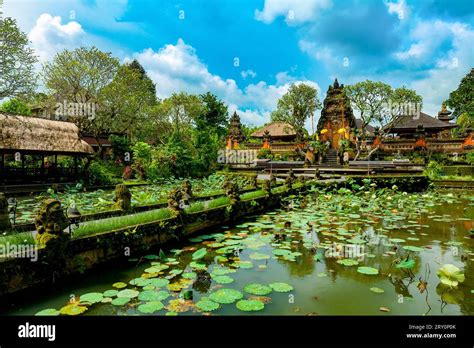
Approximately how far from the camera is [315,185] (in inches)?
593

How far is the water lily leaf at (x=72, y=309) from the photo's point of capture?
347cm

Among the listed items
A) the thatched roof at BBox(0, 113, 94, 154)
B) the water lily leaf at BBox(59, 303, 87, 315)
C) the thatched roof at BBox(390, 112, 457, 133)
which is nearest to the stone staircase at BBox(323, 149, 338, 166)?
the thatched roof at BBox(390, 112, 457, 133)

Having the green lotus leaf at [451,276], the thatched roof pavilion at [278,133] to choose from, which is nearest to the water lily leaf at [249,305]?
the green lotus leaf at [451,276]

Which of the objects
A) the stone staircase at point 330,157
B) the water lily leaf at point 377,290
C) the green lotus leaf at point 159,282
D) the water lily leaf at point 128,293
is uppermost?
the stone staircase at point 330,157

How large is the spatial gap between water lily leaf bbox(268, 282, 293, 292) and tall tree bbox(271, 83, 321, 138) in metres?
26.2

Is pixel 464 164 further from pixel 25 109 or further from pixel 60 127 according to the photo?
pixel 25 109

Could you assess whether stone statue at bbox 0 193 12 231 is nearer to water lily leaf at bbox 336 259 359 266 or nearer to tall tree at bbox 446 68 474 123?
water lily leaf at bbox 336 259 359 266

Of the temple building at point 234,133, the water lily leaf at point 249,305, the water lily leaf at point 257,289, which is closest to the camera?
the water lily leaf at point 249,305

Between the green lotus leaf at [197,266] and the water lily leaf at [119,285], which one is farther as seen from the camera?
the green lotus leaf at [197,266]

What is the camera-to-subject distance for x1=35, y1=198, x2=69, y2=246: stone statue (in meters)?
4.26

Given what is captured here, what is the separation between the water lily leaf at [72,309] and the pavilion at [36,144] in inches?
567

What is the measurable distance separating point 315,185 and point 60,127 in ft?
50.8

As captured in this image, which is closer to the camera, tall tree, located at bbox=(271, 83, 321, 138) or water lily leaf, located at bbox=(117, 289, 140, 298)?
water lily leaf, located at bbox=(117, 289, 140, 298)

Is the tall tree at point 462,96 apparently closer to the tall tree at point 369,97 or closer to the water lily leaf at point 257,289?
the tall tree at point 369,97
